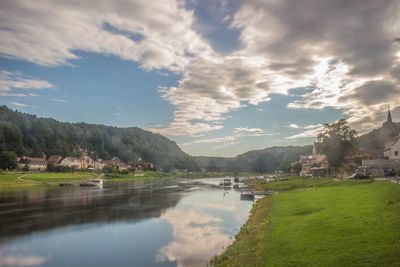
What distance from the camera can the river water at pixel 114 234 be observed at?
29531 millimetres

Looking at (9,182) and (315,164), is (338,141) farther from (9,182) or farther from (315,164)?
(9,182)

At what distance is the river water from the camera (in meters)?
29.5

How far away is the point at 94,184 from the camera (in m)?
130

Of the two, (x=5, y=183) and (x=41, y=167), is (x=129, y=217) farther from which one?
(x=41, y=167)

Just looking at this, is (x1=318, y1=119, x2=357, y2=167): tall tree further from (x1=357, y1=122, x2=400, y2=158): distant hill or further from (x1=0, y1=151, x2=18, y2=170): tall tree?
(x1=0, y1=151, x2=18, y2=170): tall tree

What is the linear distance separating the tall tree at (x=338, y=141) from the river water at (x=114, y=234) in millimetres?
49691

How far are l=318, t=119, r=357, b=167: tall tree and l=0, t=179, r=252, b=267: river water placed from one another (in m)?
49.7

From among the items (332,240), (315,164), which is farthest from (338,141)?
(332,240)

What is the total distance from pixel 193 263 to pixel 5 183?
97.3 metres

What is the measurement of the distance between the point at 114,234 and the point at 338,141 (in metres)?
76.3

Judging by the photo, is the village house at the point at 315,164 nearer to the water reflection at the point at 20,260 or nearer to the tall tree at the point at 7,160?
the water reflection at the point at 20,260

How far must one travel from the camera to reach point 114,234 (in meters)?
40.0

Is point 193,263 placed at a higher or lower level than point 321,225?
lower

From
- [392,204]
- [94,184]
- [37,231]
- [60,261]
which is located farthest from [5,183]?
[392,204]
